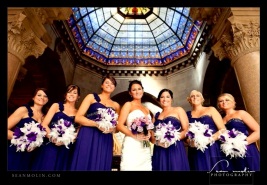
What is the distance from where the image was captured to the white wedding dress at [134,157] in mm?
3680

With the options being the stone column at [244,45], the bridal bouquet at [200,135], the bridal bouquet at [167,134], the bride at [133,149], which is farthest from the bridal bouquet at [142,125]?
the stone column at [244,45]

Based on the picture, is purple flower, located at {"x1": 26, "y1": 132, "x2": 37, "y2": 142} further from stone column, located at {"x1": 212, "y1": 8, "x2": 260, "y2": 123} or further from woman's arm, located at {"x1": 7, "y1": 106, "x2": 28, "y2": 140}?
stone column, located at {"x1": 212, "y1": 8, "x2": 260, "y2": 123}

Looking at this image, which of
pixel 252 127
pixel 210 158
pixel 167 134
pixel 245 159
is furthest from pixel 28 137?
pixel 252 127

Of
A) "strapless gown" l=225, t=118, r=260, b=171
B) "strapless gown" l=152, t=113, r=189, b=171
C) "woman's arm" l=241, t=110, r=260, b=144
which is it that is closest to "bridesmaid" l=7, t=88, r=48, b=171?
"strapless gown" l=152, t=113, r=189, b=171

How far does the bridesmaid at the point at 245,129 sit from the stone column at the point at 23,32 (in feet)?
13.4

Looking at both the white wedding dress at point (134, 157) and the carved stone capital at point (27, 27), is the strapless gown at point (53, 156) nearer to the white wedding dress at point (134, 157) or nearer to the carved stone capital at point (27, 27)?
the white wedding dress at point (134, 157)

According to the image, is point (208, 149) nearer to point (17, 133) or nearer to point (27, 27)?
point (17, 133)

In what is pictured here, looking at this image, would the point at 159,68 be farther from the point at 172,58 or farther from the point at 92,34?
the point at 92,34

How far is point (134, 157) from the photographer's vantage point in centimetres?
372

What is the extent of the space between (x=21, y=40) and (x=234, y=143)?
466cm

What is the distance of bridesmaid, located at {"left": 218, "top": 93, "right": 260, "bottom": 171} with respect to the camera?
3828mm

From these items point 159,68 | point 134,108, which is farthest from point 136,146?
point 159,68

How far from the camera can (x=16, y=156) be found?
3855 millimetres

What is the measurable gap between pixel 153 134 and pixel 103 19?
45.2ft
